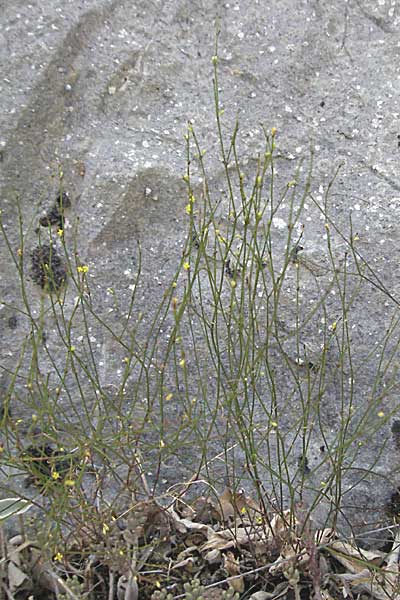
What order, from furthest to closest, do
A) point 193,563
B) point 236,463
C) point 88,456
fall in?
point 236,463 → point 193,563 → point 88,456

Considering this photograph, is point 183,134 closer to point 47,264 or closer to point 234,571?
point 47,264

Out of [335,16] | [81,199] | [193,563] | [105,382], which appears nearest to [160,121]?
[81,199]

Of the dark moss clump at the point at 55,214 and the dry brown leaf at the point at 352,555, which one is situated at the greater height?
the dark moss clump at the point at 55,214

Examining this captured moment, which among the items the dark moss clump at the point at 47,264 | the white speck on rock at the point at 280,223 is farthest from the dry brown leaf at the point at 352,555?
the dark moss clump at the point at 47,264

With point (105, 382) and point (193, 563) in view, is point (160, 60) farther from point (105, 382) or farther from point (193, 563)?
point (193, 563)

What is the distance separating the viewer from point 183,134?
1726mm

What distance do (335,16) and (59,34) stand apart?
57 cm

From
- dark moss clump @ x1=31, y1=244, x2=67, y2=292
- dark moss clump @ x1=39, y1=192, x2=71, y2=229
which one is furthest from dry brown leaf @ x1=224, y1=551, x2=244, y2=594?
dark moss clump @ x1=39, y1=192, x2=71, y2=229

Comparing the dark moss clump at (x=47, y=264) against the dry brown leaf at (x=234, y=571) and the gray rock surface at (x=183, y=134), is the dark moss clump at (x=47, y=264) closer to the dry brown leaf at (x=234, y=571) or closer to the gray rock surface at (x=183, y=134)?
the gray rock surface at (x=183, y=134)

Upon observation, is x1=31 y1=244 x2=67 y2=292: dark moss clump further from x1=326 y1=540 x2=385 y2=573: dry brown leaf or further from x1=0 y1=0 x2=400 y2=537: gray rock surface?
x1=326 y1=540 x2=385 y2=573: dry brown leaf

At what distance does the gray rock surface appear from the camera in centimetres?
169

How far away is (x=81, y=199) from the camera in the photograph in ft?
5.61

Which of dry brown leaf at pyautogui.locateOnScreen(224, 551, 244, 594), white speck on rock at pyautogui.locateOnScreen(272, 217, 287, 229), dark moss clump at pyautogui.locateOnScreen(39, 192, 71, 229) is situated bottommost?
dry brown leaf at pyautogui.locateOnScreen(224, 551, 244, 594)

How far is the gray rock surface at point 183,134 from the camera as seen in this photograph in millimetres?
1691
